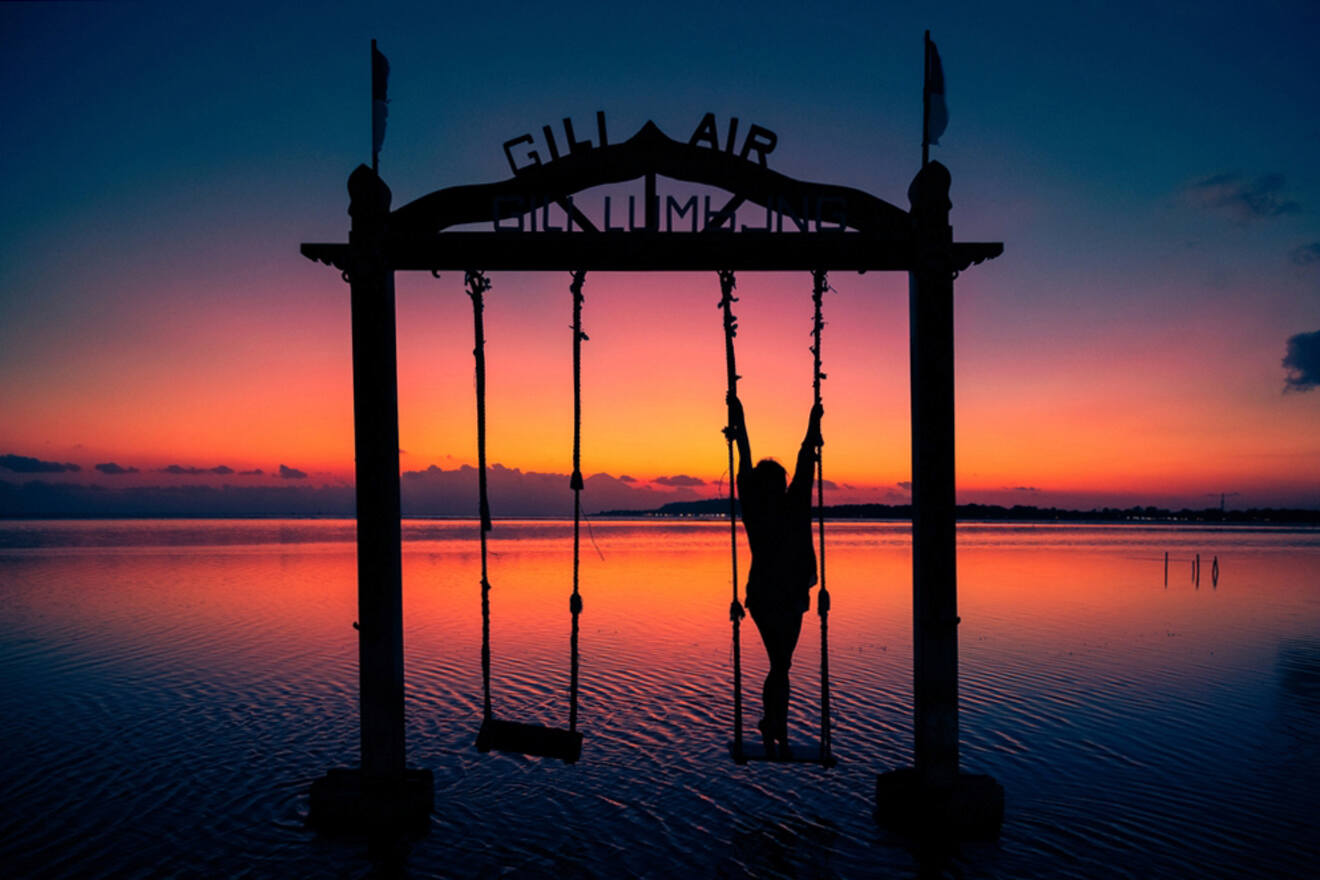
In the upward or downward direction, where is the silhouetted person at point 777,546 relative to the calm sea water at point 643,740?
upward

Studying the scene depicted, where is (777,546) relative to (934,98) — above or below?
below

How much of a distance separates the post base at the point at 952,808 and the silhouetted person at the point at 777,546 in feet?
3.96

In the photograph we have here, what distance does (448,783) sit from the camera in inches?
320

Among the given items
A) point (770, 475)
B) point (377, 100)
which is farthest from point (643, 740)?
point (377, 100)

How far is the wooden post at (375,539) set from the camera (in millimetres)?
6410

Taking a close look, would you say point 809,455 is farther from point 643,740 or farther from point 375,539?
point 643,740

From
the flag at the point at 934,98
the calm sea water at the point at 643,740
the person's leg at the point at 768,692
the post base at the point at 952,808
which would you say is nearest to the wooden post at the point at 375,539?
the calm sea water at the point at 643,740

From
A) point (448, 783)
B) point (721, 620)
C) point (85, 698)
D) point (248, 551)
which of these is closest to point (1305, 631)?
point (721, 620)

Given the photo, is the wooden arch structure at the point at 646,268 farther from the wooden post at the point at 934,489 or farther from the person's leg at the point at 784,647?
the person's leg at the point at 784,647

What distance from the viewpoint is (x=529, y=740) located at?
254 inches

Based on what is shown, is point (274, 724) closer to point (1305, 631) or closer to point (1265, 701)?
point (1265, 701)

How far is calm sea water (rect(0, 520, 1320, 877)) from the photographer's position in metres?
6.50

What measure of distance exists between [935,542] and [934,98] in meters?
3.61

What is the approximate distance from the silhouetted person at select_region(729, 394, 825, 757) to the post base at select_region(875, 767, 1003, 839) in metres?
1.21
